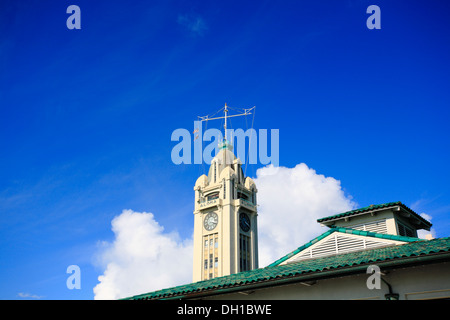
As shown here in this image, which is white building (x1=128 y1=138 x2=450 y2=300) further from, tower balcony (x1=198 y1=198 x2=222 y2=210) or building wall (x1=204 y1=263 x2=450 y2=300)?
tower balcony (x1=198 y1=198 x2=222 y2=210)

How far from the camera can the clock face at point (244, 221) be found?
10119 centimetres

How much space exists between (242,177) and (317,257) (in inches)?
3645

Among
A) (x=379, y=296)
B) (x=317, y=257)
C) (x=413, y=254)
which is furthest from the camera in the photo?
(x=317, y=257)

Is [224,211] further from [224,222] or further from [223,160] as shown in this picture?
[223,160]

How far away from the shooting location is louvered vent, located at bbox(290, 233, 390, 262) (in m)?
17.1

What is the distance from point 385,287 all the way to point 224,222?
8622 cm

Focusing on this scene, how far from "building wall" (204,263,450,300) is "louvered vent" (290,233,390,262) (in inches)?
159

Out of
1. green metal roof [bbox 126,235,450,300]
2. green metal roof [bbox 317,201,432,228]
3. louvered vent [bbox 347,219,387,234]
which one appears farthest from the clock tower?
green metal roof [bbox 126,235,450,300]

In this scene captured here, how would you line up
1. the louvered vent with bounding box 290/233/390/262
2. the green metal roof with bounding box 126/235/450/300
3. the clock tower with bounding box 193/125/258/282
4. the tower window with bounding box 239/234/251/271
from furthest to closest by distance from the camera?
the tower window with bounding box 239/234/251/271
the clock tower with bounding box 193/125/258/282
the louvered vent with bounding box 290/233/390/262
the green metal roof with bounding box 126/235/450/300

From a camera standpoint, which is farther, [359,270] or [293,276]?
[293,276]

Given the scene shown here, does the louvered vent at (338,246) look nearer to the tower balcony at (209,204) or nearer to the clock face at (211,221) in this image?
the tower balcony at (209,204)

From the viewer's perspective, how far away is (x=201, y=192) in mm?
105938
